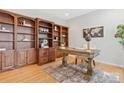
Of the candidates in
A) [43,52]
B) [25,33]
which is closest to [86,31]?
[43,52]

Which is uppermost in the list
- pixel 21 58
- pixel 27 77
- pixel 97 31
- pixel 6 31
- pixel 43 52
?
pixel 97 31

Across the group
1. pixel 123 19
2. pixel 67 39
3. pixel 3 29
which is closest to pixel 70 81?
pixel 3 29

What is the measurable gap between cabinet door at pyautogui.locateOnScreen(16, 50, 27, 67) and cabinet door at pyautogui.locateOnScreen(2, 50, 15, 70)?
0.60 feet

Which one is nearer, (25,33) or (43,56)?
(25,33)

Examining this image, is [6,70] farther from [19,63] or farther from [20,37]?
[20,37]

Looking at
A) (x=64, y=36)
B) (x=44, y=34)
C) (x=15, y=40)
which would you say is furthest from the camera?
(x=64, y=36)

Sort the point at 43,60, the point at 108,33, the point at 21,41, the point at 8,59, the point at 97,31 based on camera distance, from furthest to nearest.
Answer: the point at 97,31 < the point at 43,60 < the point at 108,33 < the point at 21,41 < the point at 8,59

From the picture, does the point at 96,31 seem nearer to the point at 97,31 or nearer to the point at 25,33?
the point at 97,31

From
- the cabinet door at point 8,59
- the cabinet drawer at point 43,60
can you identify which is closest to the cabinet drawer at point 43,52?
the cabinet drawer at point 43,60

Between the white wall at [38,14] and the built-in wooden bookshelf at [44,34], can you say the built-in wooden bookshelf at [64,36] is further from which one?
the built-in wooden bookshelf at [44,34]

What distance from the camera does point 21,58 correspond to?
363 centimetres

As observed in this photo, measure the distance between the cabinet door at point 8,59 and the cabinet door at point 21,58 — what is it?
0.18m

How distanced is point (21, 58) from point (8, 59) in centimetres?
48
